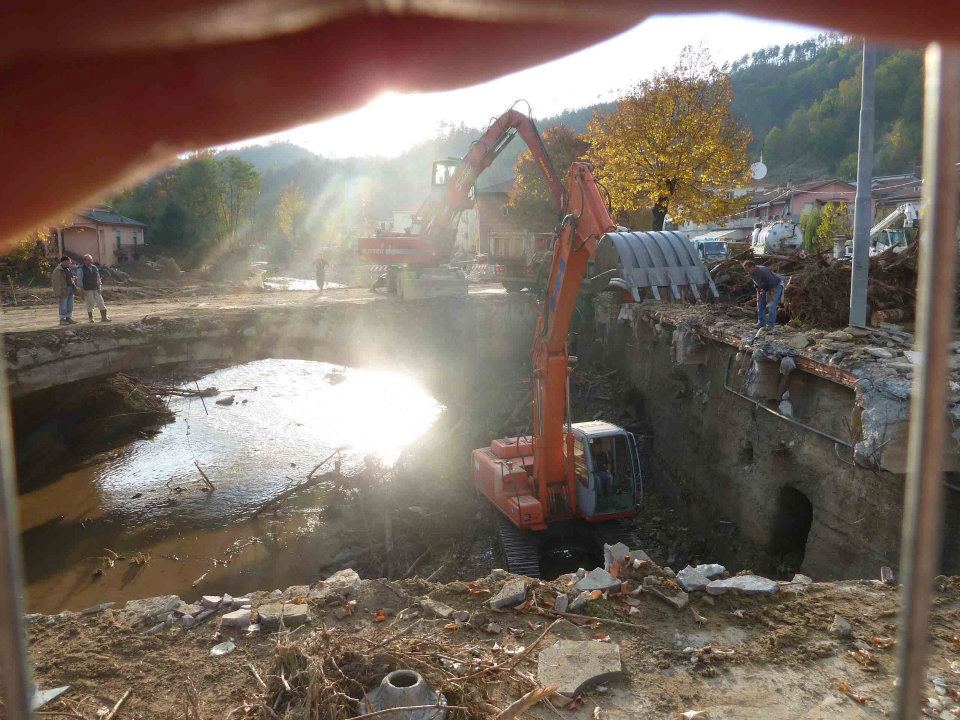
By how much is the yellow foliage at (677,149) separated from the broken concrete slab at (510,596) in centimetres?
1813

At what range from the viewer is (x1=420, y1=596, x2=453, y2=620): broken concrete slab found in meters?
5.88

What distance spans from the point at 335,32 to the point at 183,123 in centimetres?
29

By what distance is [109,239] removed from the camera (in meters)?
39.4

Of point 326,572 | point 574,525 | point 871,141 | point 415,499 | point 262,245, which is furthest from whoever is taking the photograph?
point 262,245

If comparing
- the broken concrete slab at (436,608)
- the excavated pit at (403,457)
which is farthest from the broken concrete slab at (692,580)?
the excavated pit at (403,457)

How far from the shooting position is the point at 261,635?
5.64 metres

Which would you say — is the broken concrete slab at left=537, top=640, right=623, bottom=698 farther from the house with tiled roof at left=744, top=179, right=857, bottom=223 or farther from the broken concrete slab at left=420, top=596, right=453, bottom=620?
the house with tiled roof at left=744, top=179, right=857, bottom=223

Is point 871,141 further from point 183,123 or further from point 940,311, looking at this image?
point 183,123

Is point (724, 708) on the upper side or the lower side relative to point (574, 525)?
upper

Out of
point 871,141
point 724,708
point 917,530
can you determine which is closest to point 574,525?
point 724,708

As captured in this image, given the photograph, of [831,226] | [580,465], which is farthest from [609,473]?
[831,226]

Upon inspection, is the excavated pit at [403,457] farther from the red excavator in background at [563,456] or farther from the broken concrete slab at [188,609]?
the broken concrete slab at [188,609]

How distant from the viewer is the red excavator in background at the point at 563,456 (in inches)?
339

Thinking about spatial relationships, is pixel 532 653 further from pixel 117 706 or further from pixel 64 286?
pixel 64 286
